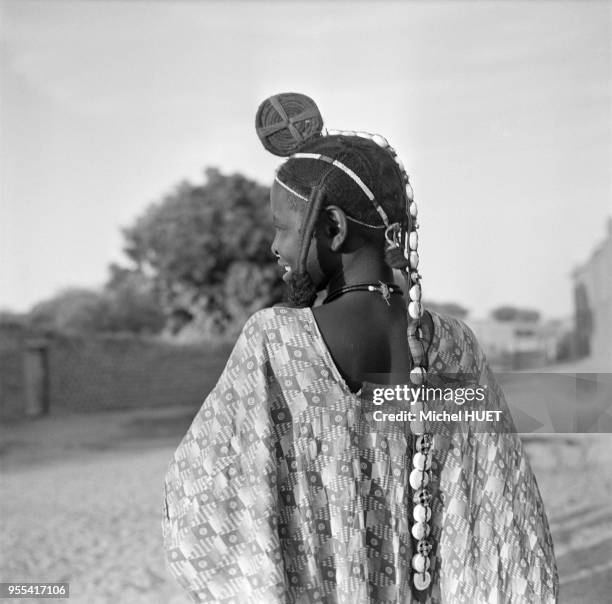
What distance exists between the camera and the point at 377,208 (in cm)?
137

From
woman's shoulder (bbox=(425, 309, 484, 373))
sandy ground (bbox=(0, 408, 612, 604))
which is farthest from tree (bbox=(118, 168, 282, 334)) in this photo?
woman's shoulder (bbox=(425, 309, 484, 373))

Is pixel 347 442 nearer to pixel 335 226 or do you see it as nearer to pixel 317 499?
pixel 317 499

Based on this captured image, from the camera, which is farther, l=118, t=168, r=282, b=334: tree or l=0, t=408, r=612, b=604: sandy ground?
l=118, t=168, r=282, b=334: tree

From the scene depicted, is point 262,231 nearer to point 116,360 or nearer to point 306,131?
point 116,360

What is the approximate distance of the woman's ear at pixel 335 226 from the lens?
1.34m

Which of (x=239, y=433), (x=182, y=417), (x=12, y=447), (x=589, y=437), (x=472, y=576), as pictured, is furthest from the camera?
(x=182, y=417)

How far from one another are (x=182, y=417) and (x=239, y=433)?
14.6m

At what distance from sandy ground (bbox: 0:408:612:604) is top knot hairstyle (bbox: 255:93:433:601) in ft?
10.1

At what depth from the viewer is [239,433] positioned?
129cm

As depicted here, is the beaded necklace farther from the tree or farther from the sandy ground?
the tree

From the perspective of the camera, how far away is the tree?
19.1 metres

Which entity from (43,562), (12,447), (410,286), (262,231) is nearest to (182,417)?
(12,447)

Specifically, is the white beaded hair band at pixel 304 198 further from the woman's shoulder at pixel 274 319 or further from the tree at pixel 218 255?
the tree at pixel 218 255

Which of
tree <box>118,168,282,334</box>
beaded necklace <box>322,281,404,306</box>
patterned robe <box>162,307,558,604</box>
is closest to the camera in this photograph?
patterned robe <box>162,307,558,604</box>
